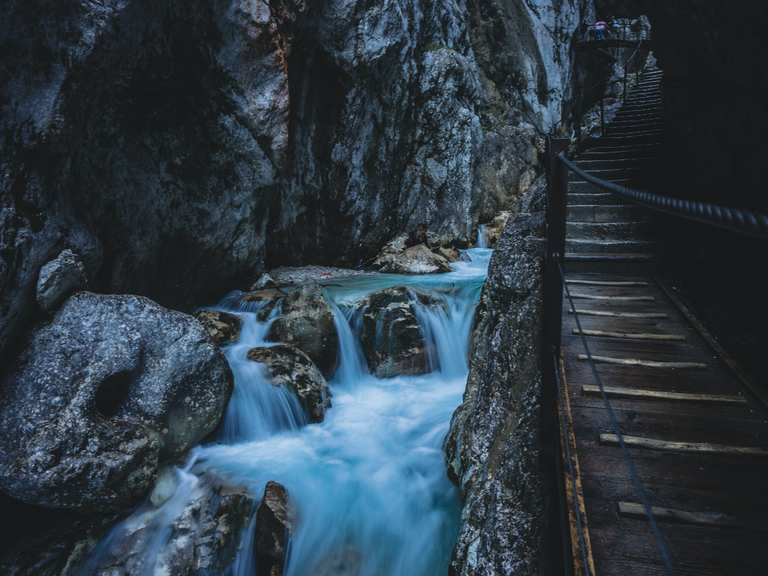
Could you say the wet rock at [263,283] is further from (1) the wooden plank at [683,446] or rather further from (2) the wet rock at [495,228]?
(2) the wet rock at [495,228]

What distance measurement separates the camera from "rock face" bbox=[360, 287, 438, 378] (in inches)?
344

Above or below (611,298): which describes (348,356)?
below

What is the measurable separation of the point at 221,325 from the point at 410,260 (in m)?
7.39

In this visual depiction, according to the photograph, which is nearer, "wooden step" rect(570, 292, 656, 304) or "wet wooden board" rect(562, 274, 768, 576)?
"wet wooden board" rect(562, 274, 768, 576)

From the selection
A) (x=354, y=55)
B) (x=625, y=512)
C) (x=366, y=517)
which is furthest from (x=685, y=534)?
(x=354, y=55)

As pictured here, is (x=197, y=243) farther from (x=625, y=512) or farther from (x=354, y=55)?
(x=625, y=512)

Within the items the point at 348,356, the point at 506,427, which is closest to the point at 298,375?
the point at 348,356

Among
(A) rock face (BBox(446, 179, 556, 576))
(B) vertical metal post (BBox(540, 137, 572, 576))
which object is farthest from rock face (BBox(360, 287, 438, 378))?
(B) vertical metal post (BBox(540, 137, 572, 576))

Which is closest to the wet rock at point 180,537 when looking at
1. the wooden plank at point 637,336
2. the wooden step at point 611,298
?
the wooden plank at point 637,336

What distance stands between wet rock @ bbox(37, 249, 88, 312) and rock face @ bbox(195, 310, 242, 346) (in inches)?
96.9

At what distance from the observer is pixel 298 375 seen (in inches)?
289

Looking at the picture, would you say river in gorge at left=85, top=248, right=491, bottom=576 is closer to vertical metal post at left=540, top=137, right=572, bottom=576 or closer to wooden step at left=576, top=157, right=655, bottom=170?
vertical metal post at left=540, top=137, right=572, bottom=576

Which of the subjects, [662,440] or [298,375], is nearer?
[662,440]

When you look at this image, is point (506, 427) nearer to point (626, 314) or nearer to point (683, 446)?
point (683, 446)
